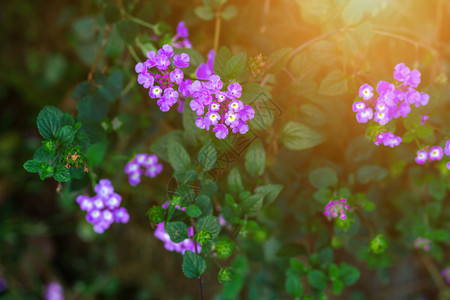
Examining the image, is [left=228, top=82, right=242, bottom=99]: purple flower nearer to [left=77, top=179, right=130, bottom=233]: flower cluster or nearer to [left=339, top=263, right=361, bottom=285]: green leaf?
[left=77, top=179, right=130, bottom=233]: flower cluster

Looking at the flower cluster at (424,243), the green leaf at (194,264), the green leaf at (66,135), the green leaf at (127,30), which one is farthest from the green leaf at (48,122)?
the flower cluster at (424,243)

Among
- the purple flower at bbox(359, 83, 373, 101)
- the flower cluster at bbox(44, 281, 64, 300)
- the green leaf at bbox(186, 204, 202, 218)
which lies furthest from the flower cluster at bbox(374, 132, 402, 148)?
the flower cluster at bbox(44, 281, 64, 300)

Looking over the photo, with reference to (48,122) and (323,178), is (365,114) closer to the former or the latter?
(323,178)

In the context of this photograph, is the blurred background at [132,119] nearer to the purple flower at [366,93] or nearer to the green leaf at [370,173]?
the green leaf at [370,173]

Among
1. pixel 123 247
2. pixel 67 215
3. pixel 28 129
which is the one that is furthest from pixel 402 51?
pixel 28 129

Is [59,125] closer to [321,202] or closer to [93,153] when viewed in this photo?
[93,153]

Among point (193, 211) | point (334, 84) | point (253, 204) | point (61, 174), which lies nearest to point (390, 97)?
point (334, 84)

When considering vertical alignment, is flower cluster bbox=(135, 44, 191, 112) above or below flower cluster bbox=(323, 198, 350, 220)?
above

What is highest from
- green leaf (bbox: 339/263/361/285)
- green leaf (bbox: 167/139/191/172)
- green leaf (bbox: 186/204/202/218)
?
green leaf (bbox: 167/139/191/172)
